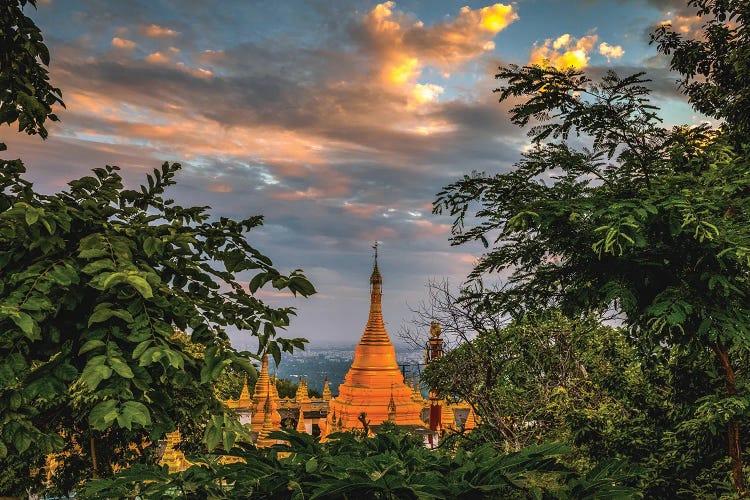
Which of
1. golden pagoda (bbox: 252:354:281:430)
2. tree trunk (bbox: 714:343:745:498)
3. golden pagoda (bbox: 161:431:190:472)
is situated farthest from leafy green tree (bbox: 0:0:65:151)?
golden pagoda (bbox: 252:354:281:430)

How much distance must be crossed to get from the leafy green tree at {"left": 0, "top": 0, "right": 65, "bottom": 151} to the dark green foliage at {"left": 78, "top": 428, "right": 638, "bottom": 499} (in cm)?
272

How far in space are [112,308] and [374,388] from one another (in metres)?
24.5

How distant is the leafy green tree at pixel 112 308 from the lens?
106 inches

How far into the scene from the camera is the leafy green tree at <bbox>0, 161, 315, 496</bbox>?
2.69m

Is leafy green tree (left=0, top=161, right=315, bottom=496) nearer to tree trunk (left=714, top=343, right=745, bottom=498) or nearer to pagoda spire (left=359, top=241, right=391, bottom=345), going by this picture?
tree trunk (left=714, top=343, right=745, bottom=498)

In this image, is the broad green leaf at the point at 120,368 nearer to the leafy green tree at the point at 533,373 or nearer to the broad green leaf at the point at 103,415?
the broad green leaf at the point at 103,415

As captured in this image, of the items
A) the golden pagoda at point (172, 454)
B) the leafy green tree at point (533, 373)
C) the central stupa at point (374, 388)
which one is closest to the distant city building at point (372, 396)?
the central stupa at point (374, 388)

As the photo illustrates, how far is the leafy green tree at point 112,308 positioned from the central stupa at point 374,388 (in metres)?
21.8

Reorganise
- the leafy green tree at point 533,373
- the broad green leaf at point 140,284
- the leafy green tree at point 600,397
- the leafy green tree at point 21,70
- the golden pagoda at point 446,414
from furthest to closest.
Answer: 1. the golden pagoda at point 446,414
2. the leafy green tree at point 533,373
3. the leafy green tree at point 600,397
4. the leafy green tree at point 21,70
5. the broad green leaf at point 140,284

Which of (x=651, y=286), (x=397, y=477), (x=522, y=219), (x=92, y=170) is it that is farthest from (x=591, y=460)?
(x=92, y=170)

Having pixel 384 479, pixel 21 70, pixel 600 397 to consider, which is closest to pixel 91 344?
pixel 384 479

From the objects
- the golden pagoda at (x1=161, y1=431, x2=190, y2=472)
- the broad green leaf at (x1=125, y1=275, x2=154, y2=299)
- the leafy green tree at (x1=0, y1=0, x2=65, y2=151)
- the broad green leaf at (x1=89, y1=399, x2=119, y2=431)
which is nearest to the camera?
the broad green leaf at (x1=89, y1=399, x2=119, y2=431)

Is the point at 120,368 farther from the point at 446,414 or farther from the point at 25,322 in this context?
the point at 446,414

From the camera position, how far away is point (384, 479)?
248cm
